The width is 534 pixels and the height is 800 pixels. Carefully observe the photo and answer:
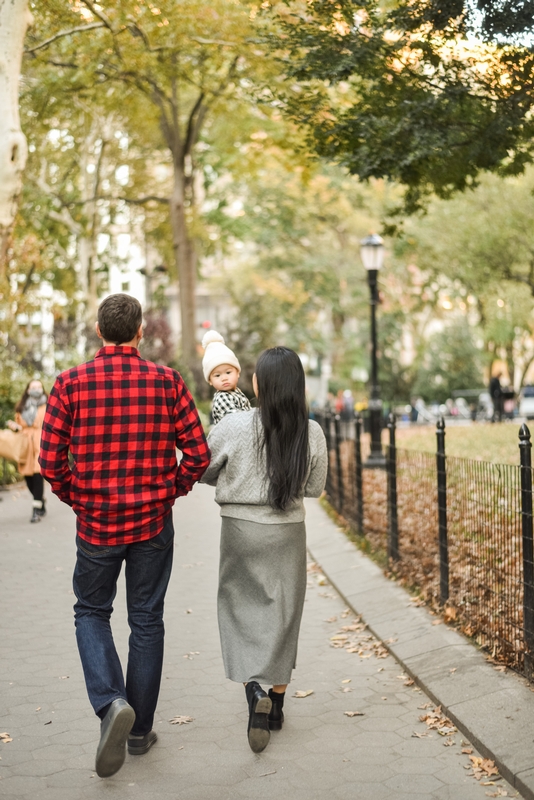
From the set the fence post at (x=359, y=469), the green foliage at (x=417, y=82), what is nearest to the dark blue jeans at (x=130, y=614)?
the green foliage at (x=417, y=82)

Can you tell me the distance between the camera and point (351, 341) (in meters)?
53.1

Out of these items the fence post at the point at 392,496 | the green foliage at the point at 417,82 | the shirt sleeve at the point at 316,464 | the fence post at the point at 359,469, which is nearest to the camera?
the shirt sleeve at the point at 316,464

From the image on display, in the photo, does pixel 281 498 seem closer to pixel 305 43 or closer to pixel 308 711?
pixel 308 711

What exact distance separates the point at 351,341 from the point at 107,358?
49.3 m

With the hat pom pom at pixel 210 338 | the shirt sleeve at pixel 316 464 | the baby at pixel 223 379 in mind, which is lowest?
the shirt sleeve at pixel 316 464

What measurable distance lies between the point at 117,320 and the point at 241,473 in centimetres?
89

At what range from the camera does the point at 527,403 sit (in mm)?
45000

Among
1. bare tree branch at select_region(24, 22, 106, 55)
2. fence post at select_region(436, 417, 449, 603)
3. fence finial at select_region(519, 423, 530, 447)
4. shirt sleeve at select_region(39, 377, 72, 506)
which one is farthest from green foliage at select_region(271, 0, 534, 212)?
bare tree branch at select_region(24, 22, 106, 55)

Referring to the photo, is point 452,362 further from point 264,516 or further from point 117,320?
point 117,320

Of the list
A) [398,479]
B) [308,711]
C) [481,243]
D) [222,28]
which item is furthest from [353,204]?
[308,711]

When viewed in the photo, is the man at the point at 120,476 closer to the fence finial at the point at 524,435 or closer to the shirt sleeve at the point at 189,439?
the shirt sleeve at the point at 189,439

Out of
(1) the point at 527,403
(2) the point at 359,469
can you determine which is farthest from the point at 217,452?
(1) the point at 527,403

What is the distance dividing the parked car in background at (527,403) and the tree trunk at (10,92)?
111 feet

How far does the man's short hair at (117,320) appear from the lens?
4262mm
